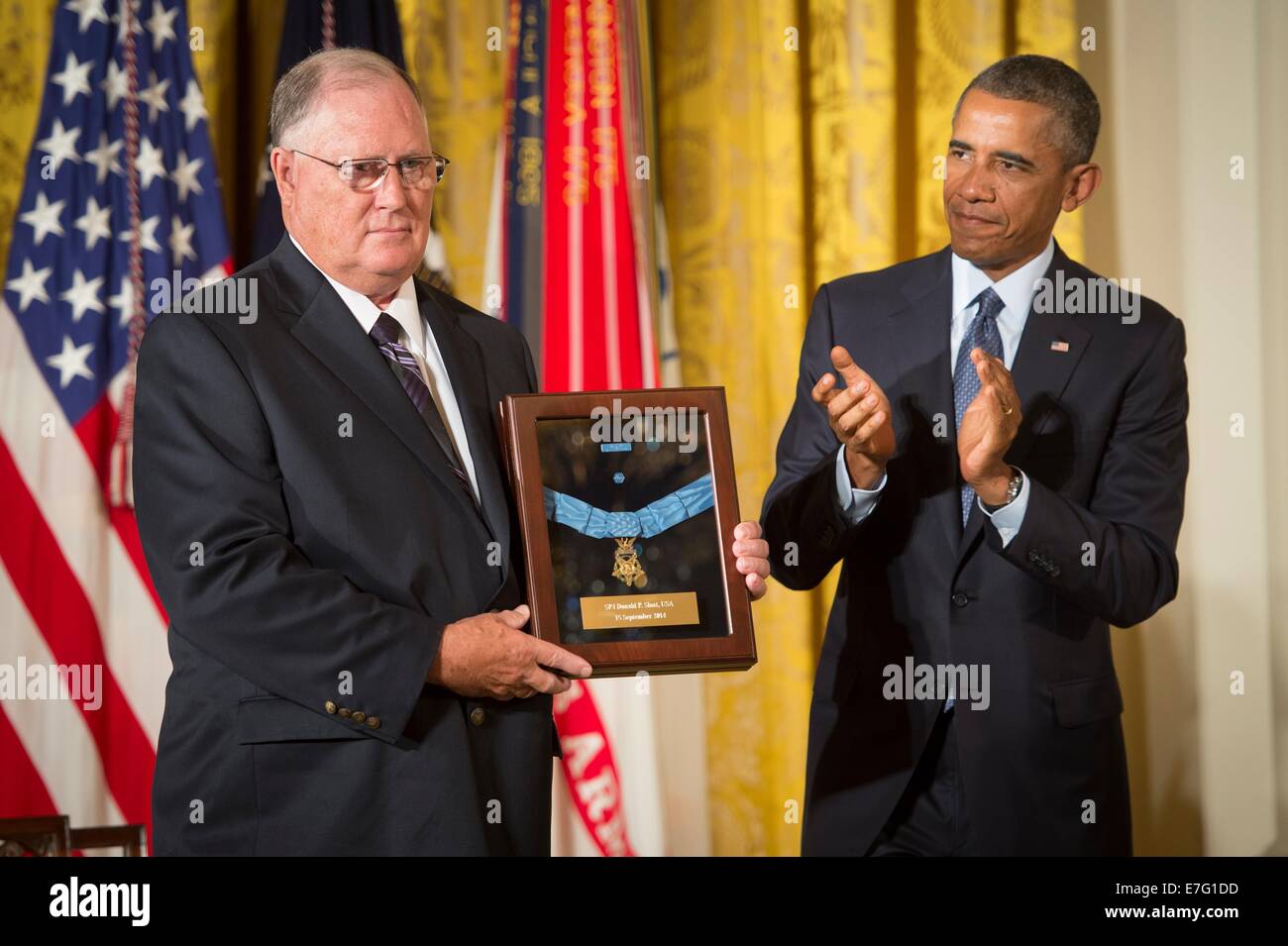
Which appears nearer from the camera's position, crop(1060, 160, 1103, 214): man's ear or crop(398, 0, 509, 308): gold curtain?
crop(1060, 160, 1103, 214): man's ear

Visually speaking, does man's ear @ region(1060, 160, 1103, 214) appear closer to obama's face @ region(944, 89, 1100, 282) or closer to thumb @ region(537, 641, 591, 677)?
obama's face @ region(944, 89, 1100, 282)

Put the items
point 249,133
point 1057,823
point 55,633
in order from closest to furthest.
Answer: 1. point 1057,823
2. point 55,633
3. point 249,133

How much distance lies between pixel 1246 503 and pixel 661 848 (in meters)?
2.03

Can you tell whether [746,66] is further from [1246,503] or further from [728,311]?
[1246,503]

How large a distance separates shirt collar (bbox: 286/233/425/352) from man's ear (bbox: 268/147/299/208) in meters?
0.08

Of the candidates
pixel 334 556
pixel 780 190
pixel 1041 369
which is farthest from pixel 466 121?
pixel 334 556

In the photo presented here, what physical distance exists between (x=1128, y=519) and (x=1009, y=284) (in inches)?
22.0

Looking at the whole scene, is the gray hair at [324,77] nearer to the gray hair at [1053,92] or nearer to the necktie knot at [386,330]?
the necktie knot at [386,330]

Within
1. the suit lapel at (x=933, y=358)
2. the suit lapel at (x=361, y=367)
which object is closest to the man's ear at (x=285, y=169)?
the suit lapel at (x=361, y=367)

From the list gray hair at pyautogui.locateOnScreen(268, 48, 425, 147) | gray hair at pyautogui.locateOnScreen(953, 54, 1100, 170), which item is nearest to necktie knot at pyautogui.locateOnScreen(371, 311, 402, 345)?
gray hair at pyautogui.locateOnScreen(268, 48, 425, 147)

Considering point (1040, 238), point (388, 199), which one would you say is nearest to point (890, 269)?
point (1040, 238)

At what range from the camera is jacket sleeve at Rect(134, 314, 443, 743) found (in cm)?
212

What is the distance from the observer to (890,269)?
2982mm

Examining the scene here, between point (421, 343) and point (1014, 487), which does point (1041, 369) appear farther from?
point (421, 343)
